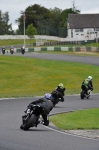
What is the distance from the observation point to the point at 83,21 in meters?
131

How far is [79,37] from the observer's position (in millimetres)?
131500

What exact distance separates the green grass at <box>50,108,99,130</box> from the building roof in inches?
4327

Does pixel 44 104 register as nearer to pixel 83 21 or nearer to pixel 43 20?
pixel 83 21

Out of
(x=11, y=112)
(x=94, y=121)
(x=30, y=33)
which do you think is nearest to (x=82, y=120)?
(x=94, y=121)

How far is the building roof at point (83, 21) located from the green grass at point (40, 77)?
250ft

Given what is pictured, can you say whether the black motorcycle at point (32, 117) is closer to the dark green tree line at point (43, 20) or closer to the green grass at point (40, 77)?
the green grass at point (40, 77)

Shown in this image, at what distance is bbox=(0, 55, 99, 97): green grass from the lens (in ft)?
113

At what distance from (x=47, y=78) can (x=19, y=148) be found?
29.7 metres

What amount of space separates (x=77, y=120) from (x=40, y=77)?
2345cm

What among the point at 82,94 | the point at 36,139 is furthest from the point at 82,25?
the point at 36,139

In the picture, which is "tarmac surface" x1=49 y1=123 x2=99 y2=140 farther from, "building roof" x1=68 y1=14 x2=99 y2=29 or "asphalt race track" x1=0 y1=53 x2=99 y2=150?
"building roof" x1=68 y1=14 x2=99 y2=29

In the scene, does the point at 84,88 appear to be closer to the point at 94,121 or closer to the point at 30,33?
the point at 94,121

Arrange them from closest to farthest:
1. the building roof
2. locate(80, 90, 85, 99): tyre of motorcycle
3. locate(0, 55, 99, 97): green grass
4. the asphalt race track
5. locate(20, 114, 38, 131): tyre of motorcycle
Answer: the asphalt race track, locate(20, 114, 38, 131): tyre of motorcycle, locate(80, 90, 85, 99): tyre of motorcycle, locate(0, 55, 99, 97): green grass, the building roof

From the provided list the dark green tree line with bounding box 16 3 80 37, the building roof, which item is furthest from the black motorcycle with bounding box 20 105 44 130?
the dark green tree line with bounding box 16 3 80 37
